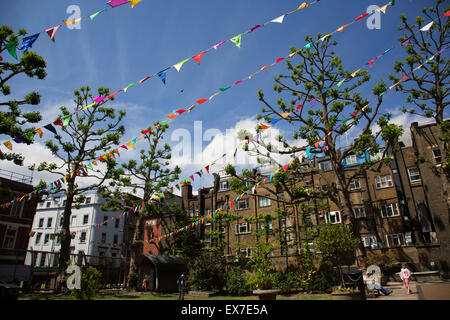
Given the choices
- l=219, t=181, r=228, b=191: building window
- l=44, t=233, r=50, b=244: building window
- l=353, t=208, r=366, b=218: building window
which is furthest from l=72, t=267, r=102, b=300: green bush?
l=44, t=233, r=50, b=244: building window

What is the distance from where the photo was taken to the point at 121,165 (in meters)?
26.1

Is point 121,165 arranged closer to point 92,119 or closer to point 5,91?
point 92,119

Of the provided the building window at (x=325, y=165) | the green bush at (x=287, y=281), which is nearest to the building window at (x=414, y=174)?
the building window at (x=325, y=165)

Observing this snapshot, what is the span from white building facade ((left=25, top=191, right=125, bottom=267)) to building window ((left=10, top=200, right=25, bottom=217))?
14308 millimetres

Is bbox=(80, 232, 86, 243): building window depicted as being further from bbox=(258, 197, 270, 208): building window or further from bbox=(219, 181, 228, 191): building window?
bbox=(258, 197, 270, 208): building window

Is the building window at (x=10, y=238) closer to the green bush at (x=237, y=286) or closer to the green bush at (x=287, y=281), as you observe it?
the green bush at (x=237, y=286)

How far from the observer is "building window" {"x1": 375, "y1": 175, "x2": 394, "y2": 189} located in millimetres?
29469

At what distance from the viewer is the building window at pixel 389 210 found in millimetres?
28211

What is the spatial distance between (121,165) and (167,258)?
11267mm

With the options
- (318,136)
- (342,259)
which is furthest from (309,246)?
(318,136)

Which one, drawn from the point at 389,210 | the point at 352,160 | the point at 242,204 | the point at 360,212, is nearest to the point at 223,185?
the point at 242,204

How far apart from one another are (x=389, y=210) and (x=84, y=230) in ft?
136

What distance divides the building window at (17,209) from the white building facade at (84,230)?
1431 centimetres

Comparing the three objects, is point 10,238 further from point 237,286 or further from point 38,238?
point 38,238
